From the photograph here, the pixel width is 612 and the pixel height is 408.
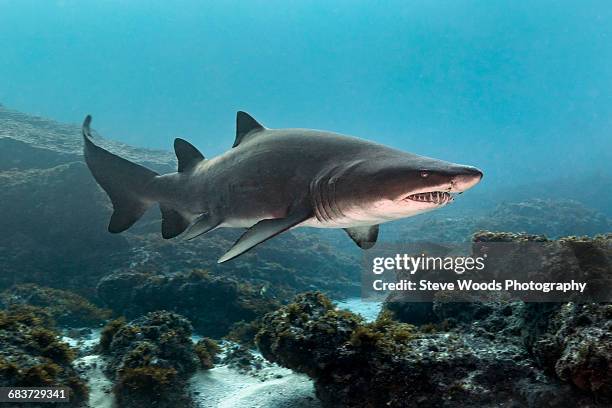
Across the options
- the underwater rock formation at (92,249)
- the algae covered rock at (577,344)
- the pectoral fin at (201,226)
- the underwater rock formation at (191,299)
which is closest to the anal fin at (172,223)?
the pectoral fin at (201,226)

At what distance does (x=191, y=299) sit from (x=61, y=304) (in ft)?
11.8

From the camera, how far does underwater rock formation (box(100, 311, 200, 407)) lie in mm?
4973

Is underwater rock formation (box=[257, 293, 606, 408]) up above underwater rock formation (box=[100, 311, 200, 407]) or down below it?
above

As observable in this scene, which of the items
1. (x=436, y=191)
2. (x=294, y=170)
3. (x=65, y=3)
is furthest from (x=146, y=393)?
(x=65, y=3)

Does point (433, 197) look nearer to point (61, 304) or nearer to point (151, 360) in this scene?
point (151, 360)

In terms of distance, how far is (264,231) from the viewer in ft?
12.8

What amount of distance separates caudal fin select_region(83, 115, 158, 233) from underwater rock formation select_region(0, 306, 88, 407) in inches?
69.0

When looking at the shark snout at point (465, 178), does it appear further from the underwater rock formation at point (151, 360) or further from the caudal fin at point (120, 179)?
the caudal fin at point (120, 179)

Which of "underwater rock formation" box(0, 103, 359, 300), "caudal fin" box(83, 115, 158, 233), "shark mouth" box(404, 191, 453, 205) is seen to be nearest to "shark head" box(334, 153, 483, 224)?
"shark mouth" box(404, 191, 453, 205)

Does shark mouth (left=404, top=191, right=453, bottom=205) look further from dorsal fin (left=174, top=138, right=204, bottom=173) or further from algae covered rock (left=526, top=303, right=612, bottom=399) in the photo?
dorsal fin (left=174, top=138, right=204, bottom=173)

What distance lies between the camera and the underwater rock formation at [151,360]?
16.3 feet

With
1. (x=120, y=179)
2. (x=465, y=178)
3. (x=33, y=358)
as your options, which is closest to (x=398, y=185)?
(x=465, y=178)

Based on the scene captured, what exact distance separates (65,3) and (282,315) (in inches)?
8226

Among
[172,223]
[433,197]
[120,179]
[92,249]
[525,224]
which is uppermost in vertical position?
[525,224]
